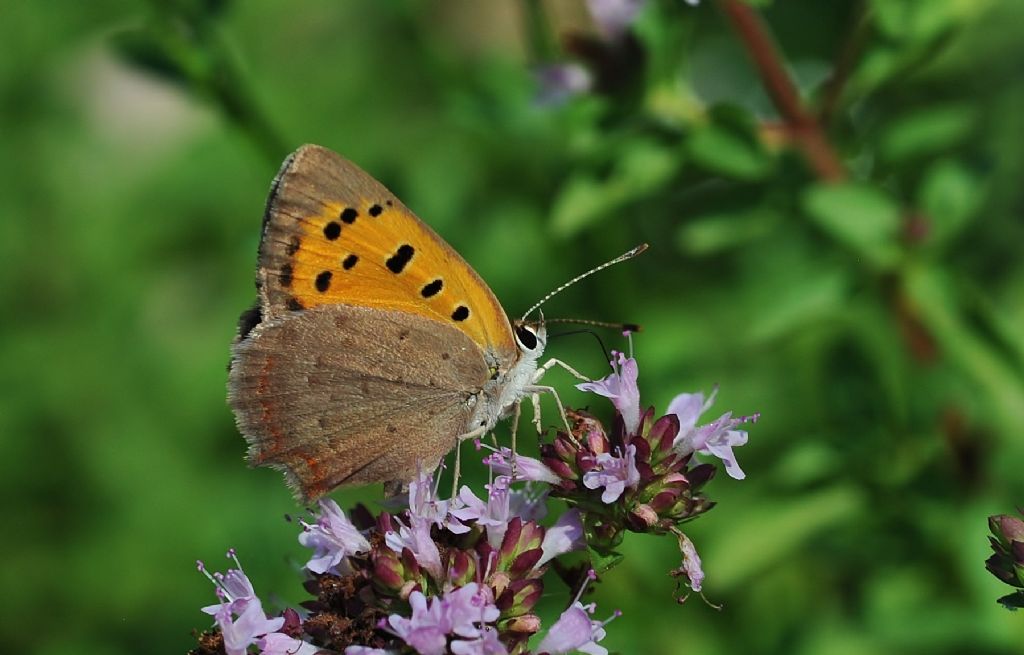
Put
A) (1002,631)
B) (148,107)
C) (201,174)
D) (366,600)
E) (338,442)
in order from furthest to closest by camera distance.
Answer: (148,107) < (201,174) < (1002,631) < (338,442) < (366,600)

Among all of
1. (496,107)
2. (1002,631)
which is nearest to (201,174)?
(496,107)

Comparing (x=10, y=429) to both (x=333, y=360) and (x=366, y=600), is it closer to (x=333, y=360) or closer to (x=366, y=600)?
(x=333, y=360)

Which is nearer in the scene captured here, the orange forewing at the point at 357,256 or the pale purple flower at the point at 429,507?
the pale purple flower at the point at 429,507

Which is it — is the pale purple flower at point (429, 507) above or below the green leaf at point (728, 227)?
below

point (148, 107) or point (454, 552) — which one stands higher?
point (148, 107)

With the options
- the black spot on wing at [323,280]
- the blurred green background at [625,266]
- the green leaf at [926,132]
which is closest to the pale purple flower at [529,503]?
the black spot on wing at [323,280]

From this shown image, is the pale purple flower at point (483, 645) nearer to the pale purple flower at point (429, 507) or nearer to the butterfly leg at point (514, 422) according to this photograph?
the pale purple flower at point (429, 507)

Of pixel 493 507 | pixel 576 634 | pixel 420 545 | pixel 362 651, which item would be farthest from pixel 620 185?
pixel 362 651
